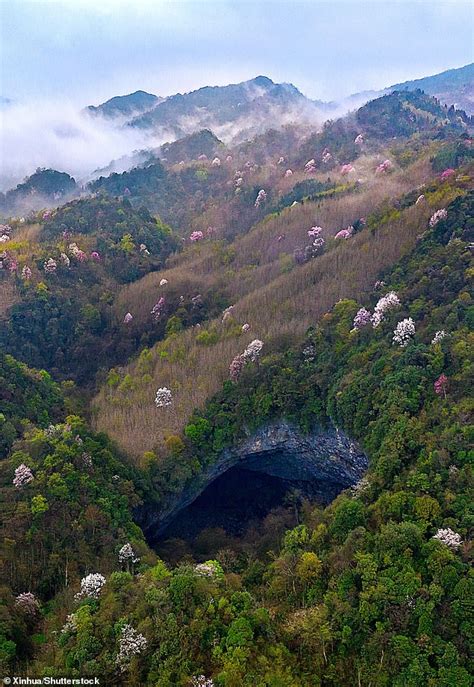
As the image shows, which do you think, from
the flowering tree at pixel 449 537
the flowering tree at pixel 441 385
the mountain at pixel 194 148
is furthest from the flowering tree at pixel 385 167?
the flowering tree at pixel 449 537

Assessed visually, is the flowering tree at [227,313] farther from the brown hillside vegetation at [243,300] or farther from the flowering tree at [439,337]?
the flowering tree at [439,337]

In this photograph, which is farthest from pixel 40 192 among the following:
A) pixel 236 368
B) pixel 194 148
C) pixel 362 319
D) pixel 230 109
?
pixel 362 319

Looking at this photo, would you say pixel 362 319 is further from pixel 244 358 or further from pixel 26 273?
pixel 26 273

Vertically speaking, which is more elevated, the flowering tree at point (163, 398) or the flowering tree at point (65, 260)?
the flowering tree at point (65, 260)

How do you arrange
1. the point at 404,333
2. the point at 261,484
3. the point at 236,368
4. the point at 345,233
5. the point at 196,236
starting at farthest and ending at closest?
the point at 196,236 → the point at 345,233 → the point at 261,484 → the point at 236,368 → the point at 404,333

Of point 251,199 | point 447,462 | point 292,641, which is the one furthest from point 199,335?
point 251,199

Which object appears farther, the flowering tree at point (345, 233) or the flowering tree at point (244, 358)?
the flowering tree at point (345, 233)
